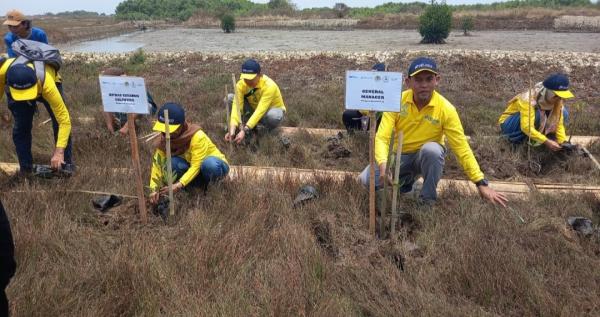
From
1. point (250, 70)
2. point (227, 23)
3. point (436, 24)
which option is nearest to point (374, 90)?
point (250, 70)

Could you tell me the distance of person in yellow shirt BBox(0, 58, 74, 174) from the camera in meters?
3.77

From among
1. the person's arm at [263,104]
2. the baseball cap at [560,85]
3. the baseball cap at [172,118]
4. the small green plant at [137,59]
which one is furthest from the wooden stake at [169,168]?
the small green plant at [137,59]

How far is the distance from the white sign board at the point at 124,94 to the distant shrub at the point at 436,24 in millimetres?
19393

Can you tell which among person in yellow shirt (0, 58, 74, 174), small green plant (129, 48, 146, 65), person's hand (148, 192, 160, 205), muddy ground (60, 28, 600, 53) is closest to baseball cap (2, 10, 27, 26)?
person in yellow shirt (0, 58, 74, 174)

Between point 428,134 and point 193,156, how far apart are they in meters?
2.04

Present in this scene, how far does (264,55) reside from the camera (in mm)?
13305

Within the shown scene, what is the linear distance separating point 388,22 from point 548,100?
35.0 m

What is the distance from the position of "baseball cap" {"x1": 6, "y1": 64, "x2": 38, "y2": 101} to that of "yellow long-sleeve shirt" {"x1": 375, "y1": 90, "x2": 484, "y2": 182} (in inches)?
121

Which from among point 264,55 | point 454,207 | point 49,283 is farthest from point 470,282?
point 264,55

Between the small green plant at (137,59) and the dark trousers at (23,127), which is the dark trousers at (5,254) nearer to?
the dark trousers at (23,127)

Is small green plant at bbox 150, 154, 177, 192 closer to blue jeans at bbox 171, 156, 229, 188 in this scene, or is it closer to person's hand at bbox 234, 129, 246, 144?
blue jeans at bbox 171, 156, 229, 188

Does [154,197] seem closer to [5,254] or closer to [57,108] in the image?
[57,108]

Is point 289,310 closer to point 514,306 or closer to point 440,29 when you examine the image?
point 514,306

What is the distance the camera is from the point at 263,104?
547 centimetres
